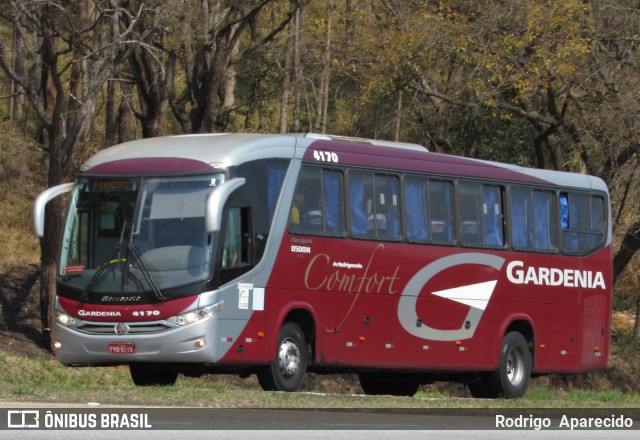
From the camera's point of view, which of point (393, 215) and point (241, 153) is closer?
point (241, 153)

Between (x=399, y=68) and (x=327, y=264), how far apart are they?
10.5 m

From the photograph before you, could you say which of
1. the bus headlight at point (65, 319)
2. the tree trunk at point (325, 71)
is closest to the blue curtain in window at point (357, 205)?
the bus headlight at point (65, 319)

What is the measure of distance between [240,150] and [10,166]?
2305 centimetres

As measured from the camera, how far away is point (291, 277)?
1752 centimetres

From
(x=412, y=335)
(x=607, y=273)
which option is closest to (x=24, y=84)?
(x=412, y=335)

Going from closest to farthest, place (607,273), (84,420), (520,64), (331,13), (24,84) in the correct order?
(84,420) < (607,273) < (24,84) < (520,64) < (331,13)

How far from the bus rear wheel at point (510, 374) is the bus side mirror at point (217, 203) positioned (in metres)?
6.71

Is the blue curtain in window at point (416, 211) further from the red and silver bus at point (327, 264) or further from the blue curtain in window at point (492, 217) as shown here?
the blue curtain in window at point (492, 217)

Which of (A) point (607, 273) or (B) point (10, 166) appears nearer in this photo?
(A) point (607, 273)

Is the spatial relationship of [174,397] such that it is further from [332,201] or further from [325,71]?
[325,71]

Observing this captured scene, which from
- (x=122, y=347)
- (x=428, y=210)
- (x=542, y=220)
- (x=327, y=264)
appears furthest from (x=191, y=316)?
(x=542, y=220)

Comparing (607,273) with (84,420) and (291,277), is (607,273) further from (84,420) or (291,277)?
(84,420)

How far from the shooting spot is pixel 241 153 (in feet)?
55.5

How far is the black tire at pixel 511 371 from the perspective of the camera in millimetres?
21141
